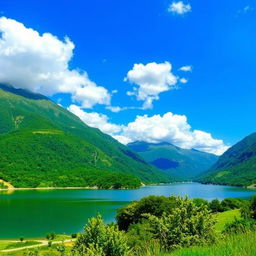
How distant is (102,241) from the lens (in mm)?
21844

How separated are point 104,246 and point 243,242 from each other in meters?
15.3

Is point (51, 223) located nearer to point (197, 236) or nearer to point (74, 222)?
point (74, 222)

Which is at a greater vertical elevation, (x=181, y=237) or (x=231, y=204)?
(x=181, y=237)

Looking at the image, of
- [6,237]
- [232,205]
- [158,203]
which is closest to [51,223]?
[6,237]

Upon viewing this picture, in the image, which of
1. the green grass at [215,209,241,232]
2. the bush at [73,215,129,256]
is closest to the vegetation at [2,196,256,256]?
the bush at [73,215,129,256]

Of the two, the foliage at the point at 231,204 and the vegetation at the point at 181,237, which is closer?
the vegetation at the point at 181,237

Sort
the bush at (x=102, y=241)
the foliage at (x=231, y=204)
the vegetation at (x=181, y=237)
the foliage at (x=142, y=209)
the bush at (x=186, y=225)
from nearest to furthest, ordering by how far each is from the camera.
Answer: the vegetation at (x=181, y=237), the bush at (x=186, y=225), the bush at (x=102, y=241), the foliage at (x=142, y=209), the foliage at (x=231, y=204)

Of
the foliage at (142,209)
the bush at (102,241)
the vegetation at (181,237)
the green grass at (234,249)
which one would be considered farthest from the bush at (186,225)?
the foliage at (142,209)

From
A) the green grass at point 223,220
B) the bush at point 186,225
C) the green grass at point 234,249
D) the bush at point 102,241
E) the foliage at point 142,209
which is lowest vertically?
the green grass at point 223,220

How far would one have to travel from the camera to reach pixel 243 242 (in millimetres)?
7031

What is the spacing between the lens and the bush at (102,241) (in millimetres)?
19234

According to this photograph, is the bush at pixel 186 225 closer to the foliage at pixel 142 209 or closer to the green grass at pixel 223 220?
the green grass at pixel 223 220

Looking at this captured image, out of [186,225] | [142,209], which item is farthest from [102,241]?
[142,209]

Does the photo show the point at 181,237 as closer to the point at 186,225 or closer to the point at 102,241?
the point at 186,225
